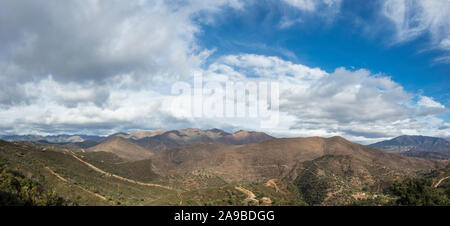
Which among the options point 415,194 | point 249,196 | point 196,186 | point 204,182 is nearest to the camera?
point 415,194

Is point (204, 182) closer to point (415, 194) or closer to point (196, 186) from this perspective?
point (196, 186)

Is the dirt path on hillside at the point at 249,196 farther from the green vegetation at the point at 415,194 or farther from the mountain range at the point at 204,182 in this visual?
the green vegetation at the point at 415,194

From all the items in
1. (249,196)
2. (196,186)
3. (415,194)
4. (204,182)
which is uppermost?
(415,194)

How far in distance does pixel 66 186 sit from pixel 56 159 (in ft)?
205

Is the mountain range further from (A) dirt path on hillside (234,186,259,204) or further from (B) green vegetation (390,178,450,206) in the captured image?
(B) green vegetation (390,178,450,206)

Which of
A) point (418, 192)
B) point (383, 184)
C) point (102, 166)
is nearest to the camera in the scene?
point (418, 192)

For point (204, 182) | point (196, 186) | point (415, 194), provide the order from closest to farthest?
point (415, 194), point (196, 186), point (204, 182)

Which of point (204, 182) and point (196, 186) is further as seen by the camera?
point (204, 182)

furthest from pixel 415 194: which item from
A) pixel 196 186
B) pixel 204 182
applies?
pixel 204 182

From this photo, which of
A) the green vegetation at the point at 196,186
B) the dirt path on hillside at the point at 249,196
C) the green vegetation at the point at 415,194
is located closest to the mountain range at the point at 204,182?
the dirt path on hillside at the point at 249,196

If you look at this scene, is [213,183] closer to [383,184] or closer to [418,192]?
[383,184]

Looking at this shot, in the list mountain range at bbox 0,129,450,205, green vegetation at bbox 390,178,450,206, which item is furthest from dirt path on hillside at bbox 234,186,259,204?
green vegetation at bbox 390,178,450,206
